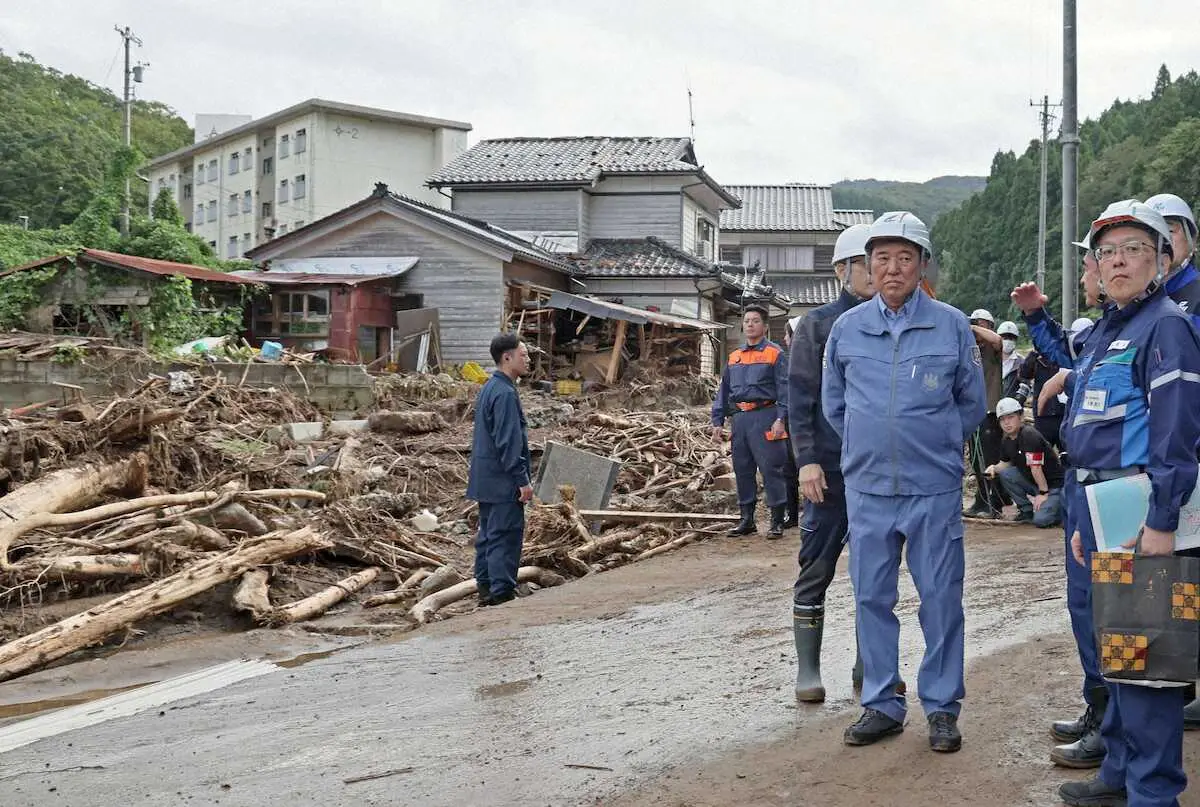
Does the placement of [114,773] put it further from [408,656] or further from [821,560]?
[821,560]

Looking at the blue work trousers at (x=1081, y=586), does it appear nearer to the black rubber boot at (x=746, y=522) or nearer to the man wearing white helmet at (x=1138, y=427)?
the man wearing white helmet at (x=1138, y=427)

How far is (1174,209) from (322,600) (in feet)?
20.6

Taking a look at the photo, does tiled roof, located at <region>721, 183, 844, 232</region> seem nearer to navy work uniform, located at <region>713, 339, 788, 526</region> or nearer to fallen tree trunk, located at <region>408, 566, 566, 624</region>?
navy work uniform, located at <region>713, 339, 788, 526</region>

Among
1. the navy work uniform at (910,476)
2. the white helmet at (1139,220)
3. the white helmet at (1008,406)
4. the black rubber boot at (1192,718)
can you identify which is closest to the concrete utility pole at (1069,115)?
the white helmet at (1008,406)

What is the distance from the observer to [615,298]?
30703mm

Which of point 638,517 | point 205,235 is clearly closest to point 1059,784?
point 638,517

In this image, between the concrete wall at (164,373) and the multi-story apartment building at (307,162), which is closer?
the concrete wall at (164,373)

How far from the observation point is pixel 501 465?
26.2 feet

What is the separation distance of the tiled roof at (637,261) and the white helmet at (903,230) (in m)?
25.4

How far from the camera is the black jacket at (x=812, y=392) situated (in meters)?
4.77

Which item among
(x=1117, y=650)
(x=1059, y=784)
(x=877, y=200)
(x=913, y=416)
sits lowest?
(x=1059, y=784)

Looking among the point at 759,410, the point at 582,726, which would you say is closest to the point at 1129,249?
the point at 582,726

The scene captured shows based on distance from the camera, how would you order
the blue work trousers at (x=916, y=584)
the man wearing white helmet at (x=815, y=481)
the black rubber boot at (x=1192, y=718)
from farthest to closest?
the man wearing white helmet at (x=815, y=481)
the black rubber boot at (x=1192, y=718)
the blue work trousers at (x=916, y=584)

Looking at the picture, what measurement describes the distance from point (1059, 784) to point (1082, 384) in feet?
4.34
